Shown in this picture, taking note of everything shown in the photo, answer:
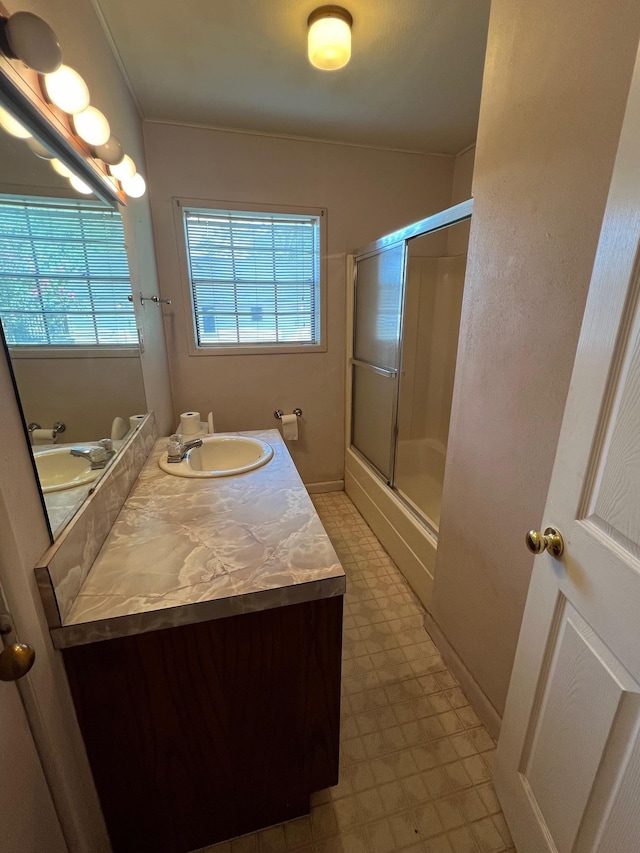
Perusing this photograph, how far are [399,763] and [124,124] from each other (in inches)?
109

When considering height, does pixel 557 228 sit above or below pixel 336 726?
above

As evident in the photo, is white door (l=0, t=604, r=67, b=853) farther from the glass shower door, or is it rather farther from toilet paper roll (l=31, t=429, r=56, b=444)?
the glass shower door

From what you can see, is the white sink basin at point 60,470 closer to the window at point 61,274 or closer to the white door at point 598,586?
the window at point 61,274

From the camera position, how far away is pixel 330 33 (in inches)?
53.0

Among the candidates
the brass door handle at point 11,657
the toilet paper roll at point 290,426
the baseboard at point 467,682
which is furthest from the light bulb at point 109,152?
the baseboard at point 467,682

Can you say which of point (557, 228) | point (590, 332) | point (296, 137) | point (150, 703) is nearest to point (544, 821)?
point (150, 703)

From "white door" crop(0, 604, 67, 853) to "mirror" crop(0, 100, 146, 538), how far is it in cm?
31

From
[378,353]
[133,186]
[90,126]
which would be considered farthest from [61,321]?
[378,353]

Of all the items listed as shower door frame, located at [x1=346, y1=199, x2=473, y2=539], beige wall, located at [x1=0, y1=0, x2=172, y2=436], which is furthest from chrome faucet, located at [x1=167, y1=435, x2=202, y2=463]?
Result: shower door frame, located at [x1=346, y1=199, x2=473, y2=539]

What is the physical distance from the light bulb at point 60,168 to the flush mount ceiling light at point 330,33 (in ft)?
3.51

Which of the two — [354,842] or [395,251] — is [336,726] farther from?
[395,251]

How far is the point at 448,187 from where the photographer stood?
2596 millimetres

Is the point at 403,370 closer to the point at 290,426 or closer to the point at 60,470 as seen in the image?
the point at 290,426

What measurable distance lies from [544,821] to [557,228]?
1.42 m
